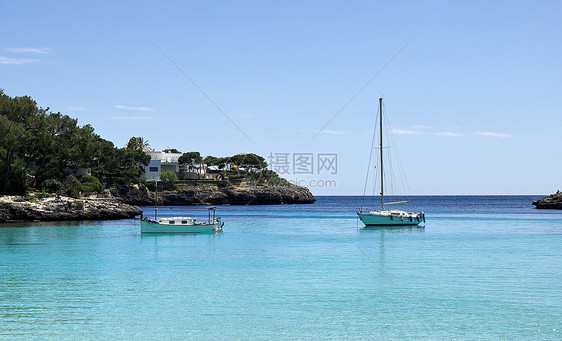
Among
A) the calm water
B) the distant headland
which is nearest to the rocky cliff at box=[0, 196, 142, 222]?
the distant headland

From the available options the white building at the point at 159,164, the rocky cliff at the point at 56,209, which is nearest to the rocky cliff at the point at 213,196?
the white building at the point at 159,164

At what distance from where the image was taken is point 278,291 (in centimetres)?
2602

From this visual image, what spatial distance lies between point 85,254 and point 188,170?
139 metres

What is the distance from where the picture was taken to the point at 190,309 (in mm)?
22188

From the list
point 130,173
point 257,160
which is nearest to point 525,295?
point 130,173

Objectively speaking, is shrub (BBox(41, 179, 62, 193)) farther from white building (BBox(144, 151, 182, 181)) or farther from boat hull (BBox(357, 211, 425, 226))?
white building (BBox(144, 151, 182, 181))

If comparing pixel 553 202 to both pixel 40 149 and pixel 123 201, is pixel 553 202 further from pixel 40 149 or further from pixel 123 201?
pixel 40 149

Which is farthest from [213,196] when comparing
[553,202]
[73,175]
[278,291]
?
[278,291]

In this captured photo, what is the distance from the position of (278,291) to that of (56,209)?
58.8 m

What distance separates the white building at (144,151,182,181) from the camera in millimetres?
159125

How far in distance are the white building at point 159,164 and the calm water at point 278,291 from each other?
367 feet

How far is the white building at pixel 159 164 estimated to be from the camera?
15912 cm

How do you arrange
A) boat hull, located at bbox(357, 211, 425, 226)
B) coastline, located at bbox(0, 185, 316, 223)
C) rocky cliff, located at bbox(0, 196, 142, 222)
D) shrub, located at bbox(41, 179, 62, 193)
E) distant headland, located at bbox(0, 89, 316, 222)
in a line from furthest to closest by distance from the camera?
shrub, located at bbox(41, 179, 62, 193) → distant headland, located at bbox(0, 89, 316, 222) → coastline, located at bbox(0, 185, 316, 223) → rocky cliff, located at bbox(0, 196, 142, 222) → boat hull, located at bbox(357, 211, 425, 226)

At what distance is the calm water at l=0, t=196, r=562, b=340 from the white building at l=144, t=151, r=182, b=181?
367 ft
